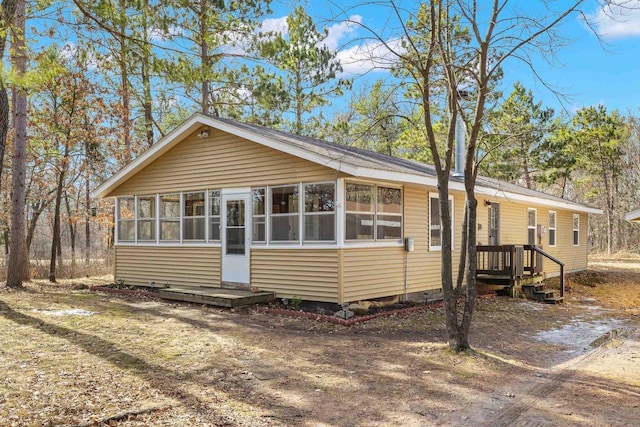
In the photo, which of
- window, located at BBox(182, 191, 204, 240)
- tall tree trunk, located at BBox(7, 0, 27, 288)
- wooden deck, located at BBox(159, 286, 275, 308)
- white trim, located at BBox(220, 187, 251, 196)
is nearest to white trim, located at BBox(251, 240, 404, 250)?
wooden deck, located at BBox(159, 286, 275, 308)

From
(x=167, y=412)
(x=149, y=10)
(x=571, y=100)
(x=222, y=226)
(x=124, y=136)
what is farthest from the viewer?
(x=124, y=136)

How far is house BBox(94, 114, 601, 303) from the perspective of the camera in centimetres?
964

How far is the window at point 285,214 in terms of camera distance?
1021 centimetres

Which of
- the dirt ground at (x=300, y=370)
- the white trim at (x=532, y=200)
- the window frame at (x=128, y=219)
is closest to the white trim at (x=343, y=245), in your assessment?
the dirt ground at (x=300, y=370)

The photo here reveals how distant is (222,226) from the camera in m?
11.6

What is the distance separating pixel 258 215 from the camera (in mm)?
10891

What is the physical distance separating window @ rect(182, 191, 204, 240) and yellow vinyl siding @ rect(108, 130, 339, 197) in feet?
0.77

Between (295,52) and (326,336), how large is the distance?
711 inches

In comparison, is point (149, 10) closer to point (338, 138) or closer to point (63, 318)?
point (63, 318)

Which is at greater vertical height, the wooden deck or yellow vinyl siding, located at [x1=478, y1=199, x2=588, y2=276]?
yellow vinyl siding, located at [x1=478, y1=199, x2=588, y2=276]

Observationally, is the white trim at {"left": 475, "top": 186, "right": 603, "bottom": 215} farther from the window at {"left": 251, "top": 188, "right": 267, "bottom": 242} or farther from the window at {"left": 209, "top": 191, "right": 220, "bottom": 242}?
the window at {"left": 209, "top": 191, "right": 220, "bottom": 242}

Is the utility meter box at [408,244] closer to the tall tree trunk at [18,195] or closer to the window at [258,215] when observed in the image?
the window at [258,215]

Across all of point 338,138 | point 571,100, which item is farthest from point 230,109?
point 571,100

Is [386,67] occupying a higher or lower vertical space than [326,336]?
higher
